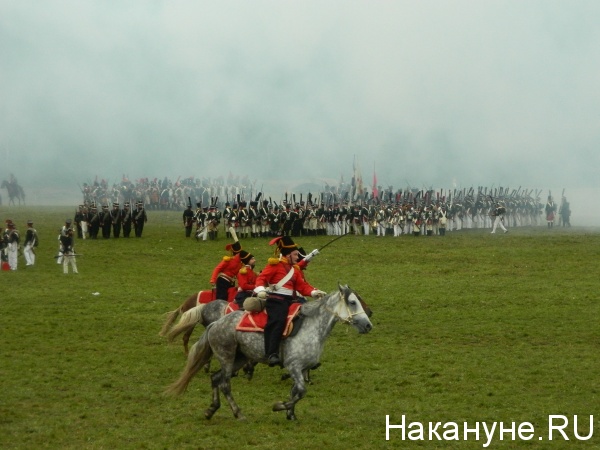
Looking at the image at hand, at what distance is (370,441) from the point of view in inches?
514

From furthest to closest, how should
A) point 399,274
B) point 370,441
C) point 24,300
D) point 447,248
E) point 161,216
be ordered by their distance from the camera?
1. point 161,216
2. point 447,248
3. point 399,274
4. point 24,300
5. point 370,441

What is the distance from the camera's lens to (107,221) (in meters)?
50.5

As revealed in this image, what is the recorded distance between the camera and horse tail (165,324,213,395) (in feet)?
47.6

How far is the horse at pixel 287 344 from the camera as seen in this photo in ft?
46.9

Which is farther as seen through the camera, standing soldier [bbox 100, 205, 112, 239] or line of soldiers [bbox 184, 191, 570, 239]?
line of soldiers [bbox 184, 191, 570, 239]

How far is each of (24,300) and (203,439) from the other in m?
17.2

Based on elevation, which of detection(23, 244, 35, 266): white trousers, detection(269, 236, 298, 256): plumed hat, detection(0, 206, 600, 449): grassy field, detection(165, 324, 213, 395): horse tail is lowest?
detection(0, 206, 600, 449): grassy field

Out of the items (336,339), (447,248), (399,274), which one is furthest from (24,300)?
(447,248)

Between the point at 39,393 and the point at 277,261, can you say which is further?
the point at 39,393

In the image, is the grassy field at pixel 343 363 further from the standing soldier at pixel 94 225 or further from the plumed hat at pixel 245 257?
the standing soldier at pixel 94 225

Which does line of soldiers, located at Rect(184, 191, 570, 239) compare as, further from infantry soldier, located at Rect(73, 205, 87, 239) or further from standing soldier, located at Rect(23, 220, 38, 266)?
standing soldier, located at Rect(23, 220, 38, 266)

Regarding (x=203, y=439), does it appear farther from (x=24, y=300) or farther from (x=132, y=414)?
(x=24, y=300)

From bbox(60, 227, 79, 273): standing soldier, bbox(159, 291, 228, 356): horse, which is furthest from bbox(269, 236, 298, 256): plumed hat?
bbox(60, 227, 79, 273): standing soldier

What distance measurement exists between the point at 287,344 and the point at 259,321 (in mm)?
582
